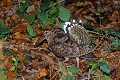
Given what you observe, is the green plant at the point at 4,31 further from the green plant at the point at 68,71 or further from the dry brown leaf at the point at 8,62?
the green plant at the point at 68,71

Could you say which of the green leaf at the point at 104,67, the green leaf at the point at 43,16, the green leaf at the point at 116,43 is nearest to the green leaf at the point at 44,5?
the green leaf at the point at 43,16

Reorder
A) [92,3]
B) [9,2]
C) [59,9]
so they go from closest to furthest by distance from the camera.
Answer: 1. [59,9]
2. [9,2]
3. [92,3]

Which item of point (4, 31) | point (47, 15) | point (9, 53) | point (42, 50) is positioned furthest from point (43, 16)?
point (9, 53)

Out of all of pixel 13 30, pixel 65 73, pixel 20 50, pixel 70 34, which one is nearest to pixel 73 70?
pixel 65 73

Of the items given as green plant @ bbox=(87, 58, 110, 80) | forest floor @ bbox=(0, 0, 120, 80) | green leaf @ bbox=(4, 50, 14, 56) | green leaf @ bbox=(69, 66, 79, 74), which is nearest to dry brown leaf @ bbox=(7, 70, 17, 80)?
forest floor @ bbox=(0, 0, 120, 80)

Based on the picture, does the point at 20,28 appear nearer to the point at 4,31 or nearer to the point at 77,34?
the point at 4,31

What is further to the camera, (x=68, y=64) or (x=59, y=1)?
(x=59, y=1)

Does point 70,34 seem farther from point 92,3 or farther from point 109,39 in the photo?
point 92,3

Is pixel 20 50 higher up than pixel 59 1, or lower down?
lower down
